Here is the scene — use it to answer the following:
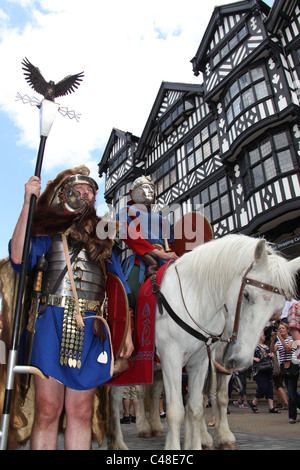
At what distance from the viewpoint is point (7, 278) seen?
310cm

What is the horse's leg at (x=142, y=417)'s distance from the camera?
510cm

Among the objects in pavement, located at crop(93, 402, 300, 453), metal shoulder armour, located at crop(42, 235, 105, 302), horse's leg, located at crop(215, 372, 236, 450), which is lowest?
pavement, located at crop(93, 402, 300, 453)

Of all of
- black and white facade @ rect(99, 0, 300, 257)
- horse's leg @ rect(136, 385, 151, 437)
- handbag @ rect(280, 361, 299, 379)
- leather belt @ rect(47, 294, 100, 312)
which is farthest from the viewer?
black and white facade @ rect(99, 0, 300, 257)

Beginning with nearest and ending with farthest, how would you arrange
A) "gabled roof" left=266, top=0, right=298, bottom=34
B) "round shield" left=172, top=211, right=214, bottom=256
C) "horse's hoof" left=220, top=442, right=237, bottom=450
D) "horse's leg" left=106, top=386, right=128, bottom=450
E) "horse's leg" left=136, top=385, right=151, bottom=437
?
"horse's leg" left=106, top=386, right=128, bottom=450 < "horse's hoof" left=220, top=442, right=237, bottom=450 < "round shield" left=172, top=211, right=214, bottom=256 < "horse's leg" left=136, top=385, right=151, bottom=437 < "gabled roof" left=266, top=0, right=298, bottom=34

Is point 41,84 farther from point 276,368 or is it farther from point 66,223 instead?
point 276,368

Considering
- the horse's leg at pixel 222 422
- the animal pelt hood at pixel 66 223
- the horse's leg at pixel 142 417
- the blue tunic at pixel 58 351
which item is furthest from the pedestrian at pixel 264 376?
the animal pelt hood at pixel 66 223

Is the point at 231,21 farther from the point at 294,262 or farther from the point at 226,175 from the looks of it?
the point at 294,262

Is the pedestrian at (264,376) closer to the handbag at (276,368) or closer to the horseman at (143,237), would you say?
the handbag at (276,368)

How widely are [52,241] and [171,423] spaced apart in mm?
2017

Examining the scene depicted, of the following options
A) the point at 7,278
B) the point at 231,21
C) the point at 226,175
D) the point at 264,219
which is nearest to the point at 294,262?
the point at 7,278

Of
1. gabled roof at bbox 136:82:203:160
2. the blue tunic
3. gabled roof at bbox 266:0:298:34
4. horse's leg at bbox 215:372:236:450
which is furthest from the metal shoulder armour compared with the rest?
gabled roof at bbox 136:82:203:160

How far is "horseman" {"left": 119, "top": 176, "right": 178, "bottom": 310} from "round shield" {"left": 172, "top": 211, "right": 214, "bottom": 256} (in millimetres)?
159

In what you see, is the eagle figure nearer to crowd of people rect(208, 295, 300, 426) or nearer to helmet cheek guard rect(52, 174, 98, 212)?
helmet cheek guard rect(52, 174, 98, 212)

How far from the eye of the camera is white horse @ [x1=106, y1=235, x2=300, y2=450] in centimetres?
305
